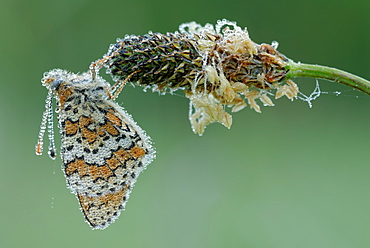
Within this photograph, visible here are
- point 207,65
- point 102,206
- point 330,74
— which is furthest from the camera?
point 102,206

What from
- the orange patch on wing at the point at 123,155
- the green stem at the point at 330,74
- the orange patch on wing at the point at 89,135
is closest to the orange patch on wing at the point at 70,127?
the orange patch on wing at the point at 89,135

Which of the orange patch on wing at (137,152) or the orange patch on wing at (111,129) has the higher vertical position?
the orange patch on wing at (111,129)

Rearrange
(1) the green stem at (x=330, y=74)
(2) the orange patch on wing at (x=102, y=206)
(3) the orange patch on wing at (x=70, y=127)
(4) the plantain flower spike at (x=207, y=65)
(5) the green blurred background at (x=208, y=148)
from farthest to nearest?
(5) the green blurred background at (x=208, y=148)
(3) the orange patch on wing at (x=70, y=127)
(2) the orange patch on wing at (x=102, y=206)
(4) the plantain flower spike at (x=207, y=65)
(1) the green stem at (x=330, y=74)

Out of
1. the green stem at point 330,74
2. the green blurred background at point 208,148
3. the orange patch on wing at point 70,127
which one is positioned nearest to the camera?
the green stem at point 330,74

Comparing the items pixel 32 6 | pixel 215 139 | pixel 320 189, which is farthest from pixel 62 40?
pixel 320 189

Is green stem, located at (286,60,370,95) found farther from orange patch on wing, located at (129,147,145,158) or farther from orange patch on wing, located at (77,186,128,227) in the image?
orange patch on wing, located at (77,186,128,227)

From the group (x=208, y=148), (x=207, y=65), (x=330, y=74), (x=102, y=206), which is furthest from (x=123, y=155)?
(x=208, y=148)

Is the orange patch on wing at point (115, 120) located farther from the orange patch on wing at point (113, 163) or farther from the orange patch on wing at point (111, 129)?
the orange patch on wing at point (113, 163)

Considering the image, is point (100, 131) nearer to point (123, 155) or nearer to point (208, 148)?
point (123, 155)
